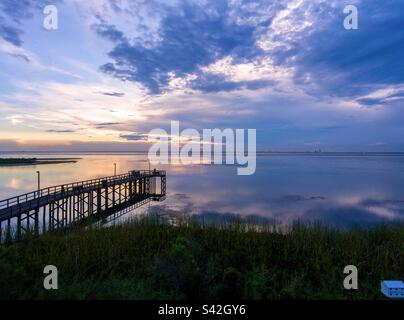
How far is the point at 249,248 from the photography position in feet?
44.4

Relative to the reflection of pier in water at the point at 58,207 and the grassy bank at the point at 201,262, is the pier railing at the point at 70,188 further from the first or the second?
the grassy bank at the point at 201,262

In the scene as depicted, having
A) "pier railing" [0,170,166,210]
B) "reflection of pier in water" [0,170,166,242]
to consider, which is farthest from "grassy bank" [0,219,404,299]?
"pier railing" [0,170,166,210]

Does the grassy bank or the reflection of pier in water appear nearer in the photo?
the grassy bank

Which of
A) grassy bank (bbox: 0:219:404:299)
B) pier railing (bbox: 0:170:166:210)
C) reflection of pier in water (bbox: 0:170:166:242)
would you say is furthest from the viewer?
pier railing (bbox: 0:170:166:210)

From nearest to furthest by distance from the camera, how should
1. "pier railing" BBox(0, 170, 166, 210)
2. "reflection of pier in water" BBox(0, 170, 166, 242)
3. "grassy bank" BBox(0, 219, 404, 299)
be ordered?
"grassy bank" BBox(0, 219, 404, 299), "reflection of pier in water" BBox(0, 170, 166, 242), "pier railing" BBox(0, 170, 166, 210)

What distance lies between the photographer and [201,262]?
11.0 m

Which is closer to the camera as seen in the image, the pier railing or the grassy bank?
the grassy bank

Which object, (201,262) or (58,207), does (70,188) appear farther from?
(201,262)

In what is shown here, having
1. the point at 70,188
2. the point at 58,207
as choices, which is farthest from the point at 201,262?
the point at 70,188

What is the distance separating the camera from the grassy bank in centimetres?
820

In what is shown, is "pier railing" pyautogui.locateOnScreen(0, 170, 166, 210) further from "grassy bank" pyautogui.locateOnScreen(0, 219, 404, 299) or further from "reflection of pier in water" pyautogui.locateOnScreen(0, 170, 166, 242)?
"grassy bank" pyautogui.locateOnScreen(0, 219, 404, 299)

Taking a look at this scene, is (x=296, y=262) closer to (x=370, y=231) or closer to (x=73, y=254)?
(x=370, y=231)

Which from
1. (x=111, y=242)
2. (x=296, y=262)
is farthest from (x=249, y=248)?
(x=111, y=242)

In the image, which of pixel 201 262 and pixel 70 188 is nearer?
pixel 201 262
